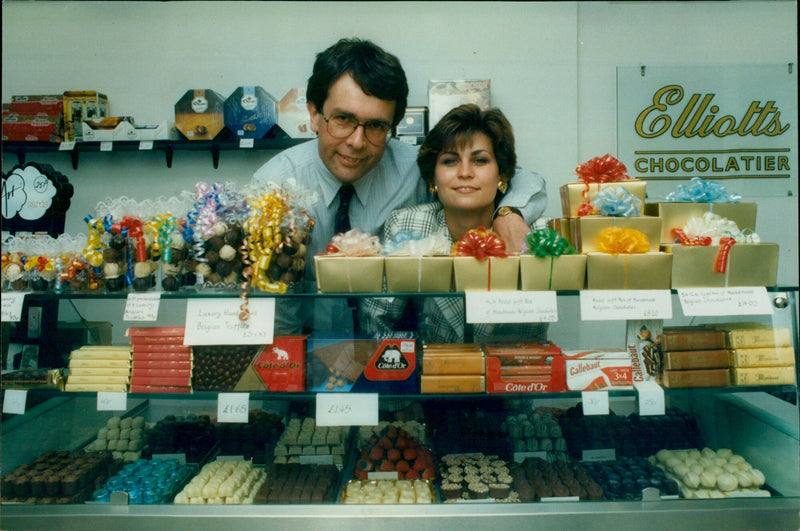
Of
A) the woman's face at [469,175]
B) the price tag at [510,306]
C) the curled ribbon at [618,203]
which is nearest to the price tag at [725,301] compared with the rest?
the curled ribbon at [618,203]

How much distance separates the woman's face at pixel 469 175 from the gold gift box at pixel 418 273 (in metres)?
0.52

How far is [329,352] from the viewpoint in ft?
5.28

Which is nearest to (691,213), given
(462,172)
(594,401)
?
(594,401)

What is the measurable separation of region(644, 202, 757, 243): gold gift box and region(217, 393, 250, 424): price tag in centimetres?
135

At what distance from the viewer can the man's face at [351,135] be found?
6.18ft

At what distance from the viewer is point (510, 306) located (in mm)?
1514

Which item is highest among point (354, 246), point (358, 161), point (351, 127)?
point (351, 127)

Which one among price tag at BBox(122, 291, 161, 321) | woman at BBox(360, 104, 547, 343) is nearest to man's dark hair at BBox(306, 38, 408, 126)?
woman at BBox(360, 104, 547, 343)

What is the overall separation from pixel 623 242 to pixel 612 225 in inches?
3.0

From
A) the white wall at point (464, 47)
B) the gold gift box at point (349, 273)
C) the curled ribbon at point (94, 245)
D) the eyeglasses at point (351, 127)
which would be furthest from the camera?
the white wall at point (464, 47)

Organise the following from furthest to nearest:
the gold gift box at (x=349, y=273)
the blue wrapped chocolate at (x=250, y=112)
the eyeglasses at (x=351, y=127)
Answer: the blue wrapped chocolate at (x=250, y=112)
the eyeglasses at (x=351, y=127)
the gold gift box at (x=349, y=273)

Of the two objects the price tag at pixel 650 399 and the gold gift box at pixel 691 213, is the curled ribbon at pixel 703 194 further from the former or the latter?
the price tag at pixel 650 399

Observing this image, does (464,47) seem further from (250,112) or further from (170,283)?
(170,283)

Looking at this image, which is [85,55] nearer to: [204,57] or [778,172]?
[204,57]
